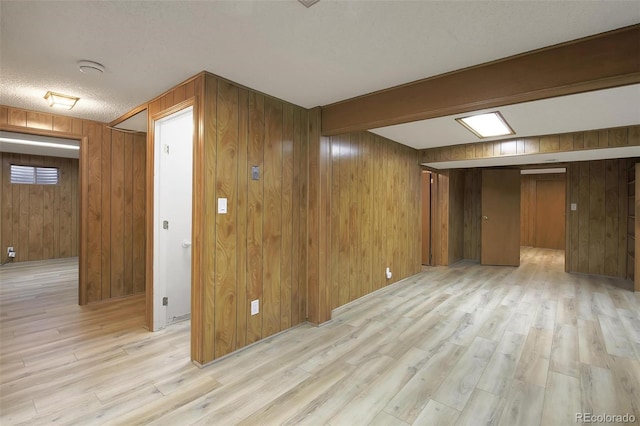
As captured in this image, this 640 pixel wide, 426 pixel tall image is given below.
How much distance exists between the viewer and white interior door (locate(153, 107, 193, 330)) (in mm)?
2984

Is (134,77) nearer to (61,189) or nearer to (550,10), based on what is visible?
(550,10)

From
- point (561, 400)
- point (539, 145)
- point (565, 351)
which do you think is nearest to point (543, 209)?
point (539, 145)

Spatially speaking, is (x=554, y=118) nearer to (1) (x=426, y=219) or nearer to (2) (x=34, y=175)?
(1) (x=426, y=219)

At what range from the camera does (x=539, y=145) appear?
4.20 metres

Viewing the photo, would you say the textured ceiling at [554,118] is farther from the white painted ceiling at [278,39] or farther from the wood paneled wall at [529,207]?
the wood paneled wall at [529,207]

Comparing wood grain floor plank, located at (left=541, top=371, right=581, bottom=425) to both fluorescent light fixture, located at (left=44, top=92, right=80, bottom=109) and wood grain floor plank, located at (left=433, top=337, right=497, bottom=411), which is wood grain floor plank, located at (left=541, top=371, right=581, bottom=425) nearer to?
wood grain floor plank, located at (left=433, top=337, right=497, bottom=411)

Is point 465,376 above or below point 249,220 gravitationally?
below

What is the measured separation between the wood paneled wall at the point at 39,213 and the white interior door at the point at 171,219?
221 inches

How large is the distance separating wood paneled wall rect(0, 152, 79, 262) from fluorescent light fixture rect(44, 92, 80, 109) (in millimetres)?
5022

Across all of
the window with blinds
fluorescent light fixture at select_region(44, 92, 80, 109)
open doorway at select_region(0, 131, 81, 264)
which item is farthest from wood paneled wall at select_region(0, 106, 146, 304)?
the window with blinds

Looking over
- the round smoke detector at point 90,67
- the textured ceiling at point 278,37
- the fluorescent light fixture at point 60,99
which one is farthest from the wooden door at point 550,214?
the fluorescent light fixture at point 60,99

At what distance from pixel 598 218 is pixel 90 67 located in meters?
7.90

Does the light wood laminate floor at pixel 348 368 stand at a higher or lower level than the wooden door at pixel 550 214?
lower

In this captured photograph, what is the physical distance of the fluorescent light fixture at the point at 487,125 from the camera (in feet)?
10.8
